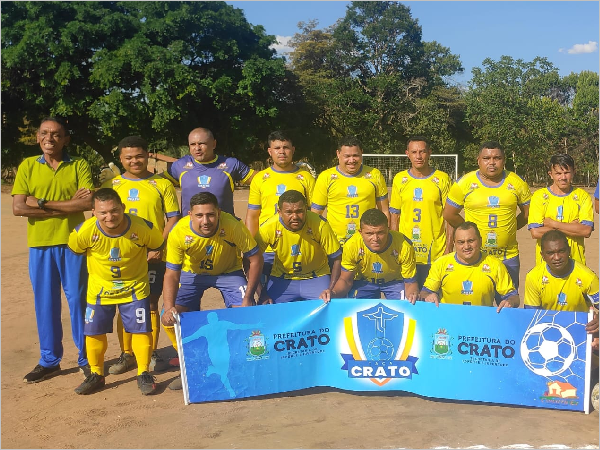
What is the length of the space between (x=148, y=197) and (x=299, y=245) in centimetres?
155

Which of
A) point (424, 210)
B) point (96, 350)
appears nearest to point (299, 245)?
point (424, 210)

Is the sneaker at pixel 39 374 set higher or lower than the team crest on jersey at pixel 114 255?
lower

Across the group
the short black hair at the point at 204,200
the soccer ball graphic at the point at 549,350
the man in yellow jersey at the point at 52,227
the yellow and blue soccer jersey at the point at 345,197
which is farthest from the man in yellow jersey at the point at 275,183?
the soccer ball graphic at the point at 549,350

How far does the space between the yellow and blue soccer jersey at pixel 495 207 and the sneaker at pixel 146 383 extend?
11.4 ft

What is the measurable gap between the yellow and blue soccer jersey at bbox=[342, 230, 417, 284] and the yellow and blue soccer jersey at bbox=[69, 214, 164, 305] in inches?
70.9

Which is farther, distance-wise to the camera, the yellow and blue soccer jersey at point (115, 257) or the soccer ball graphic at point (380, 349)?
the yellow and blue soccer jersey at point (115, 257)

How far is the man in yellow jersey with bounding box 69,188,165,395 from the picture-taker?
17.3ft

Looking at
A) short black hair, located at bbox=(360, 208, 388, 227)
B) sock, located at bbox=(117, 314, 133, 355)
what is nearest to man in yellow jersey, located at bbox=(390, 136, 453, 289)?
short black hair, located at bbox=(360, 208, 388, 227)

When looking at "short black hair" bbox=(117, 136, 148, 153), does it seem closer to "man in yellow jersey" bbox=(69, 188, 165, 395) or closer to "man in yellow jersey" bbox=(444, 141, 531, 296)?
"man in yellow jersey" bbox=(69, 188, 165, 395)

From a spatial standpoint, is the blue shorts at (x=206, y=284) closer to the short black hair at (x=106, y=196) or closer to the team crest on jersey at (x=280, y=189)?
the short black hair at (x=106, y=196)

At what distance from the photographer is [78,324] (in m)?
5.89

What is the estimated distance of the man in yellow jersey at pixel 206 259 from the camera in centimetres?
518

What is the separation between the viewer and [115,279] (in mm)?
5371

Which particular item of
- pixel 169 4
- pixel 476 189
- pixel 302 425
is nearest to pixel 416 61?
pixel 169 4
